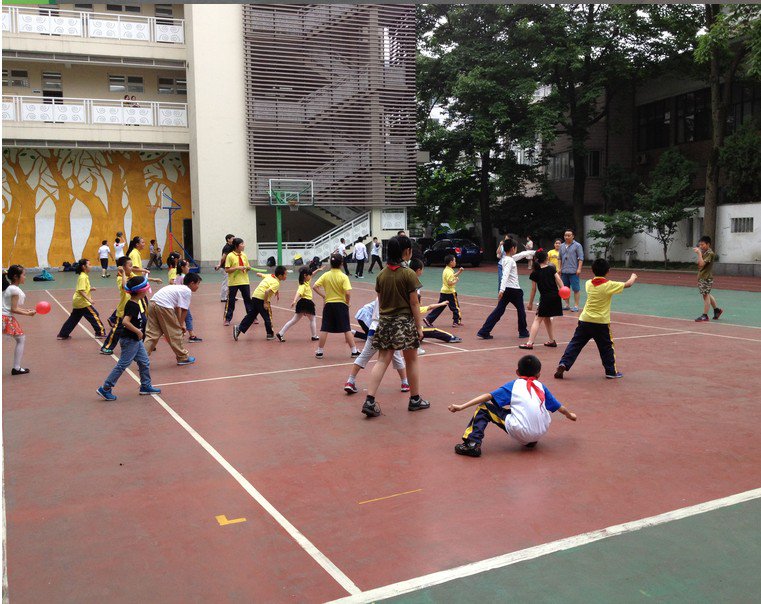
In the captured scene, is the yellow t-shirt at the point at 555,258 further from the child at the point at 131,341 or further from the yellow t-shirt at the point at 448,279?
the child at the point at 131,341

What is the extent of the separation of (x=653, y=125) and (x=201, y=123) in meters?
23.5

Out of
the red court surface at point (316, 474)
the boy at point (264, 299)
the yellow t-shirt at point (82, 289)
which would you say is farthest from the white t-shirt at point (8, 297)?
the boy at point (264, 299)

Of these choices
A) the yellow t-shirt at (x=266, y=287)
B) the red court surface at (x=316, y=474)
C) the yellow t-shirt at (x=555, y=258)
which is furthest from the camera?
the yellow t-shirt at (x=555, y=258)

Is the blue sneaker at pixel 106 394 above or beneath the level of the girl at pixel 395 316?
beneath

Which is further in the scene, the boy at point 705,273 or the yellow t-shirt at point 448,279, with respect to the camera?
the boy at point 705,273

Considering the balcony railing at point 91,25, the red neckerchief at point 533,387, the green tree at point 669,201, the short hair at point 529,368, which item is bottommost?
the red neckerchief at point 533,387

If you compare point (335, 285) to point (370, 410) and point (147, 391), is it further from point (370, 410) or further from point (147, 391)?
point (370, 410)

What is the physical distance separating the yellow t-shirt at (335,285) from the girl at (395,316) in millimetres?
2949

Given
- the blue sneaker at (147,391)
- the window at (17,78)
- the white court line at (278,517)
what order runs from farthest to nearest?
the window at (17,78), the blue sneaker at (147,391), the white court line at (278,517)

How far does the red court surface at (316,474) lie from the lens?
4.09 metres

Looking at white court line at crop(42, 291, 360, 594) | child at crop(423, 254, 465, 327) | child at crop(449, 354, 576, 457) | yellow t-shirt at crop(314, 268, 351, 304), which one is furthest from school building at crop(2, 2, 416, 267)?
child at crop(449, 354, 576, 457)

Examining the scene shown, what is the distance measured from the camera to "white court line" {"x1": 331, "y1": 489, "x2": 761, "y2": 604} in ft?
12.3

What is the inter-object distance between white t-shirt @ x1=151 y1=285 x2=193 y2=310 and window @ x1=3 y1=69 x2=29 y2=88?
27.8 meters

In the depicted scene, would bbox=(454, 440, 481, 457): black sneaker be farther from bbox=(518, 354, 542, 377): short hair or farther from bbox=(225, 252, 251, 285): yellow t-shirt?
bbox=(225, 252, 251, 285): yellow t-shirt
